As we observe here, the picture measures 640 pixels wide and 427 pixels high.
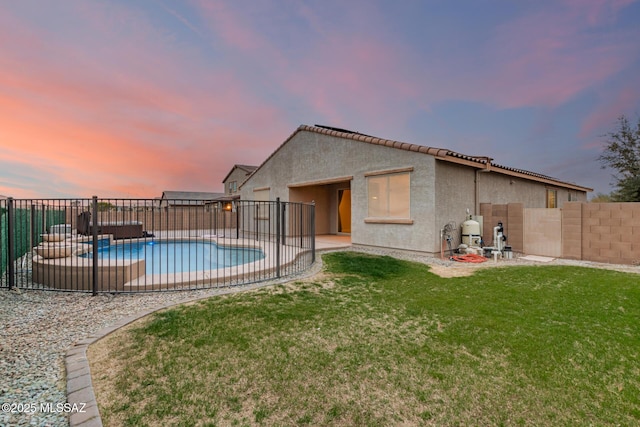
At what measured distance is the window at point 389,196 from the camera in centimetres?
951

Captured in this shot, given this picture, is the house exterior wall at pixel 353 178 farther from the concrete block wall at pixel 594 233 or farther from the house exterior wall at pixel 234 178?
the house exterior wall at pixel 234 178

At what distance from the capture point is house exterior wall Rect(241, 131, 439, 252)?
8984 mm

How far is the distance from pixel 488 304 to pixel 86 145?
61.0ft

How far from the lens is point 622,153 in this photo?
64.6 feet

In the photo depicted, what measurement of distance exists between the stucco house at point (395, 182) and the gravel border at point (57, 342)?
4815mm

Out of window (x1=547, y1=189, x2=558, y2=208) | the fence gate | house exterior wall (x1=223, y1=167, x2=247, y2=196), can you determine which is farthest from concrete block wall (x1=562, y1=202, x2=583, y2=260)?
house exterior wall (x1=223, y1=167, x2=247, y2=196)

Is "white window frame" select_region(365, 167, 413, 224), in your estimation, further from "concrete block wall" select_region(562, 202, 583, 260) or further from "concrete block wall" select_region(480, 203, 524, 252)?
"concrete block wall" select_region(562, 202, 583, 260)

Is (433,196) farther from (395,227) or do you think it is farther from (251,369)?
(251,369)

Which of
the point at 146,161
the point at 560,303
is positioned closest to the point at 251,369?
the point at 560,303

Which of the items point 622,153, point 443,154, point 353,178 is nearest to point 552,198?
point 622,153

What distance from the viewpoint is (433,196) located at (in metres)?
8.71

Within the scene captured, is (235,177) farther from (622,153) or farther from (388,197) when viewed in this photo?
(622,153)

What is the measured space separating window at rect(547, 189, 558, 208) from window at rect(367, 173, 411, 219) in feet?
38.7

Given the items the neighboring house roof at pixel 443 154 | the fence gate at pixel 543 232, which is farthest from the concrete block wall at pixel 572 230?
the neighboring house roof at pixel 443 154
